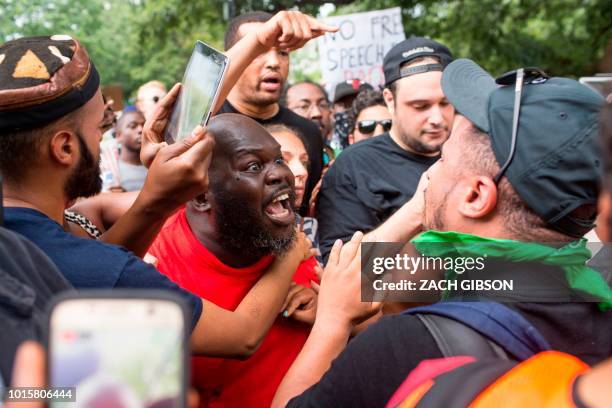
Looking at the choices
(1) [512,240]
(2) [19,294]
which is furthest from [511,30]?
(2) [19,294]

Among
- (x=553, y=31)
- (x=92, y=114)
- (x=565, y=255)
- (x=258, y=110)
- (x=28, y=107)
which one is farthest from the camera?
(x=553, y=31)

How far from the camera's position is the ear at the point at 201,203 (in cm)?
271

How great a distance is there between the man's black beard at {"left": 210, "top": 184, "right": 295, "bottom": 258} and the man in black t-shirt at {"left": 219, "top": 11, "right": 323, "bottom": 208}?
63.0 inches

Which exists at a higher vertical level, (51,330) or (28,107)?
(51,330)

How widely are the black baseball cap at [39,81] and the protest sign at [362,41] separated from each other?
5.63m

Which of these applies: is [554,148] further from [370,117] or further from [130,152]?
[130,152]

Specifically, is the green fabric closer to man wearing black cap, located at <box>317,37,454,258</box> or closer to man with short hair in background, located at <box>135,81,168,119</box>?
man wearing black cap, located at <box>317,37,454,258</box>

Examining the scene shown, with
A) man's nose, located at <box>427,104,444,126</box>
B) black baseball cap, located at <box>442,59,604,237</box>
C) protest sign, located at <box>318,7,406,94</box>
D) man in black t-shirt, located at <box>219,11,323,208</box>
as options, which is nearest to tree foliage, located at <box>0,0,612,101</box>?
protest sign, located at <box>318,7,406,94</box>

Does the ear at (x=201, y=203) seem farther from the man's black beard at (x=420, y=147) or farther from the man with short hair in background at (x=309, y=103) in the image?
the man with short hair in background at (x=309, y=103)

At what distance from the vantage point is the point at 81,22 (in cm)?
2825

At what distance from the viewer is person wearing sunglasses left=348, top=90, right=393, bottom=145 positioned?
216 inches

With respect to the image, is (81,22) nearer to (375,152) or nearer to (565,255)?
(375,152)

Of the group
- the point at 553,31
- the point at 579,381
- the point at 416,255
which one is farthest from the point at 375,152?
the point at 553,31

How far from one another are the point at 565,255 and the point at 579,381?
881 millimetres
